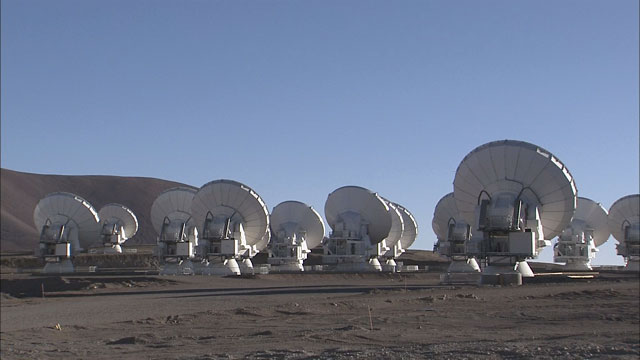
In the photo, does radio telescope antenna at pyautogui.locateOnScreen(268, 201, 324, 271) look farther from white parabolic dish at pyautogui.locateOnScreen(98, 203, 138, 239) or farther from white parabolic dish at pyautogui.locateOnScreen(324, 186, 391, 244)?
white parabolic dish at pyautogui.locateOnScreen(98, 203, 138, 239)

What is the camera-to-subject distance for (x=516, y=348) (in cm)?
1622

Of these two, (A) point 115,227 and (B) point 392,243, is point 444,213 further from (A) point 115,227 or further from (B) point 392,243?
(A) point 115,227

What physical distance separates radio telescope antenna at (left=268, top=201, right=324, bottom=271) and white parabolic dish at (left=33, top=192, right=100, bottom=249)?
17705 mm

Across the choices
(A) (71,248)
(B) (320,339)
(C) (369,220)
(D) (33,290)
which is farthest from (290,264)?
(B) (320,339)

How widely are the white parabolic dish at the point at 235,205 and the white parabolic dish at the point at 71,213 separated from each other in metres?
13.7

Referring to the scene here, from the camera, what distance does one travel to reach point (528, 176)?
4672 cm

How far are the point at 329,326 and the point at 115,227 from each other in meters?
90.0

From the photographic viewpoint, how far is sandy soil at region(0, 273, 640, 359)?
691 inches

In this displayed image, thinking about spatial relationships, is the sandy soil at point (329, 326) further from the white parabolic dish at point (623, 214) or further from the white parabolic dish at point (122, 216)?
the white parabolic dish at point (122, 216)

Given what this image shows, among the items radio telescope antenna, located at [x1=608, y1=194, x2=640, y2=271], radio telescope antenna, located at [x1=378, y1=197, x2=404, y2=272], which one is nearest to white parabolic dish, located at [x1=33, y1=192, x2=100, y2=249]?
radio telescope antenna, located at [x1=378, y1=197, x2=404, y2=272]

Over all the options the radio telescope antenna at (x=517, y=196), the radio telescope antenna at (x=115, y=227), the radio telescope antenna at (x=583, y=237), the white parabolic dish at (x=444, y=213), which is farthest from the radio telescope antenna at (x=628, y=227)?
the radio telescope antenna at (x=115, y=227)

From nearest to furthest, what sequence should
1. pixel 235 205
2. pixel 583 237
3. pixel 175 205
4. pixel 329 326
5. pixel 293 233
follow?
pixel 329 326, pixel 235 205, pixel 175 205, pixel 293 233, pixel 583 237

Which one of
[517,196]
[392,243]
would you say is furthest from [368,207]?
[517,196]

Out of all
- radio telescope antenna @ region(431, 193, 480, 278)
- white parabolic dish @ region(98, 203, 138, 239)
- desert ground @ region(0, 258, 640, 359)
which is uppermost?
white parabolic dish @ region(98, 203, 138, 239)
